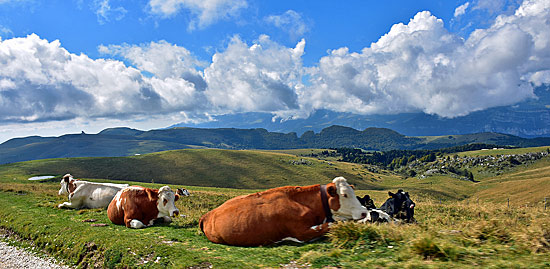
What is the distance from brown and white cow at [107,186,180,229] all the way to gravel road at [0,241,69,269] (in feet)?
10.1

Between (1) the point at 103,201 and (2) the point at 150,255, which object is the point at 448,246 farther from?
(1) the point at 103,201

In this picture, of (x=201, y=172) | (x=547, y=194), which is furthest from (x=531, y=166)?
(x=201, y=172)

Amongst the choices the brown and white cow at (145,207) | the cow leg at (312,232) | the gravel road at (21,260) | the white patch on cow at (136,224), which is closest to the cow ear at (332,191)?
the cow leg at (312,232)

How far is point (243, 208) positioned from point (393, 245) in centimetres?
424

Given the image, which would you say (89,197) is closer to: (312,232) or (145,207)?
(145,207)

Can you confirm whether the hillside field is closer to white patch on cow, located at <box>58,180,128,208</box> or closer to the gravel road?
the gravel road

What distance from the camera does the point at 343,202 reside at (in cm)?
812

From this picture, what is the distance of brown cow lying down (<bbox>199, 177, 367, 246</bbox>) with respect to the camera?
25.7 ft

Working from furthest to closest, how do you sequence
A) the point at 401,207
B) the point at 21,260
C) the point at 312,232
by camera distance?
1. the point at 401,207
2. the point at 21,260
3. the point at 312,232

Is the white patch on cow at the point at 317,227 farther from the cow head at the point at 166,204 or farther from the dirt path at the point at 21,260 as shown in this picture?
the dirt path at the point at 21,260

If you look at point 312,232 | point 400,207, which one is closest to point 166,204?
point 312,232

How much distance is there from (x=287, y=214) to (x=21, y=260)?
956cm

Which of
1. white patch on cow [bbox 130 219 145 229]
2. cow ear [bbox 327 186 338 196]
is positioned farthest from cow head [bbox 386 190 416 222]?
white patch on cow [bbox 130 219 145 229]

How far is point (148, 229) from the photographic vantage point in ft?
37.0
